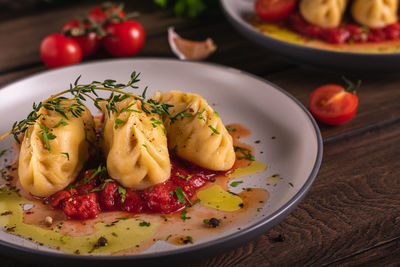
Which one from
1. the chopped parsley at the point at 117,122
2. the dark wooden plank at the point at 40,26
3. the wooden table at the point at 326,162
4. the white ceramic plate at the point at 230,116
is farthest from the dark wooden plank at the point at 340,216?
the dark wooden plank at the point at 40,26

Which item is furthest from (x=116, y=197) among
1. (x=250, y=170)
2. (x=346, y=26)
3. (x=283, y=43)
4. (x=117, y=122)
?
(x=346, y=26)

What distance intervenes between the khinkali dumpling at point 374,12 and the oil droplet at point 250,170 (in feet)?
6.63

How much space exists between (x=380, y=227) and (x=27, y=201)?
1788mm

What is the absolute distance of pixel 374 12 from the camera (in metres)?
4.19

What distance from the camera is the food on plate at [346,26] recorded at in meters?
4.16

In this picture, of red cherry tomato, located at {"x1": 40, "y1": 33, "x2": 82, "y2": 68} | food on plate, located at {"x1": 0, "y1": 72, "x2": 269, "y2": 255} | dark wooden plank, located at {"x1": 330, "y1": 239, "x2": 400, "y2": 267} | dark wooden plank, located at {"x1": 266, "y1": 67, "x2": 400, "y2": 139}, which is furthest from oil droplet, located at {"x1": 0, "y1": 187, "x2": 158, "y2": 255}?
red cherry tomato, located at {"x1": 40, "y1": 33, "x2": 82, "y2": 68}

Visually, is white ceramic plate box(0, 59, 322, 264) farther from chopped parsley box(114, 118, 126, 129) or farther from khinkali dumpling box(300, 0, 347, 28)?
khinkali dumpling box(300, 0, 347, 28)

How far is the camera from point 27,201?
2.62m

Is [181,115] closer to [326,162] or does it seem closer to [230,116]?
[230,116]

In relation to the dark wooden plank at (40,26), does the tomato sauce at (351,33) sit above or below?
below

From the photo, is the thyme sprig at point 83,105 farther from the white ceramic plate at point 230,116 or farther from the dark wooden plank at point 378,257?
the dark wooden plank at point 378,257

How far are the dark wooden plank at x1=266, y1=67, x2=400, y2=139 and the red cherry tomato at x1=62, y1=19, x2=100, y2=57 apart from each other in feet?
4.94

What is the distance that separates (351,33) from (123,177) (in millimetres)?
2499

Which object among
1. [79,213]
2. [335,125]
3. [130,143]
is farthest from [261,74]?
[79,213]
